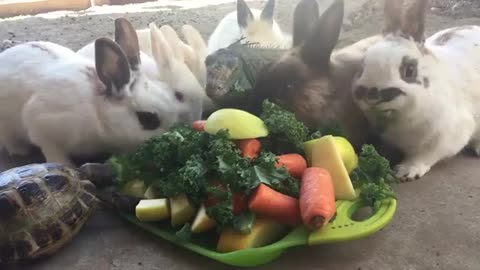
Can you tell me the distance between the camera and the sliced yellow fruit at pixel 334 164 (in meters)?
1.33

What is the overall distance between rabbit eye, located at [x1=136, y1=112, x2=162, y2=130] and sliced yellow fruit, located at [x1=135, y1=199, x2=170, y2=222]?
0.29m

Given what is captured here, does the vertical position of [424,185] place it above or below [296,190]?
below

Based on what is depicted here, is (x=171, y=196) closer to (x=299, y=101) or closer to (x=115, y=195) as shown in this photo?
(x=115, y=195)

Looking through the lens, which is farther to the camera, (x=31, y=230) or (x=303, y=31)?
(x=303, y=31)

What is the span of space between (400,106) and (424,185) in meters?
0.22

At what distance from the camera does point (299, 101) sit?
1555 mm

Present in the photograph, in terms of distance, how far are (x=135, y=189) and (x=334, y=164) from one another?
47 cm

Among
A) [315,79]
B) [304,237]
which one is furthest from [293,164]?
[315,79]

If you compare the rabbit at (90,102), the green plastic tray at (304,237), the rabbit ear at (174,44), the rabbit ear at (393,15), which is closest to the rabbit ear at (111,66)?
the rabbit at (90,102)

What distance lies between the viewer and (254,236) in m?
1.22

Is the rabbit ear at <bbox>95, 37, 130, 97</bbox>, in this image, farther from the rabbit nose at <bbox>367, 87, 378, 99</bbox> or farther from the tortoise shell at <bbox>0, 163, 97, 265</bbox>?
the rabbit nose at <bbox>367, 87, 378, 99</bbox>

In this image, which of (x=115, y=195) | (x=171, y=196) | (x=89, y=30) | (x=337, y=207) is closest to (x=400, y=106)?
(x=337, y=207)

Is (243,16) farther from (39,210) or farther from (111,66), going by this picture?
(39,210)

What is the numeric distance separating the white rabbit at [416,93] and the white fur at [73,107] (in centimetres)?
53
